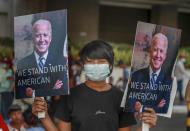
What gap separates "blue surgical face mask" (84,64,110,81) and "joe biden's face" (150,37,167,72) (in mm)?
347

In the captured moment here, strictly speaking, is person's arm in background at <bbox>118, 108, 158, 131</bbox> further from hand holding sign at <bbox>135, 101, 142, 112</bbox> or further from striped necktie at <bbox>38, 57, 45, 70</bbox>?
striped necktie at <bbox>38, 57, 45, 70</bbox>

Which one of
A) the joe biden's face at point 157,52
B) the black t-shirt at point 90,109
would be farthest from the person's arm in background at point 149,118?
the joe biden's face at point 157,52

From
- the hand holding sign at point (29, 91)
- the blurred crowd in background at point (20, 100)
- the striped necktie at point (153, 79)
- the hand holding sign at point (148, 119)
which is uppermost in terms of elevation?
the striped necktie at point (153, 79)

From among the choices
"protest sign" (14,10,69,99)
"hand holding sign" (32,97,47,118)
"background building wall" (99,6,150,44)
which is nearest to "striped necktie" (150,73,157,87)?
"protest sign" (14,10,69,99)

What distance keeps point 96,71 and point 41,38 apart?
46cm

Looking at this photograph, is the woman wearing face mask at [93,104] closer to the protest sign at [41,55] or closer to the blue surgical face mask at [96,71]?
the blue surgical face mask at [96,71]

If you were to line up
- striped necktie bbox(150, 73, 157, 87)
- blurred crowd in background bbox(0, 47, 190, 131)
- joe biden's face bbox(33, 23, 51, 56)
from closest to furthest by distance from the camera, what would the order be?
joe biden's face bbox(33, 23, 51, 56) → striped necktie bbox(150, 73, 157, 87) → blurred crowd in background bbox(0, 47, 190, 131)

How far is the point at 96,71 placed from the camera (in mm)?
2533

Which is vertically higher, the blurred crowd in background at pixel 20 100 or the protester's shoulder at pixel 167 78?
the protester's shoulder at pixel 167 78

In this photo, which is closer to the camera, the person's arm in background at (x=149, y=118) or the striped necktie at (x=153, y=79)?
the person's arm in background at (x=149, y=118)

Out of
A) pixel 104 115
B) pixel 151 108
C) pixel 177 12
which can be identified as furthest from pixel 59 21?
pixel 177 12

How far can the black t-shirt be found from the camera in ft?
8.11

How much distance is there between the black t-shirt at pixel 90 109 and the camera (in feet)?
8.11

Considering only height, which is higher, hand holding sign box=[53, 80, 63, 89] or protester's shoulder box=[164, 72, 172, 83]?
protester's shoulder box=[164, 72, 172, 83]
